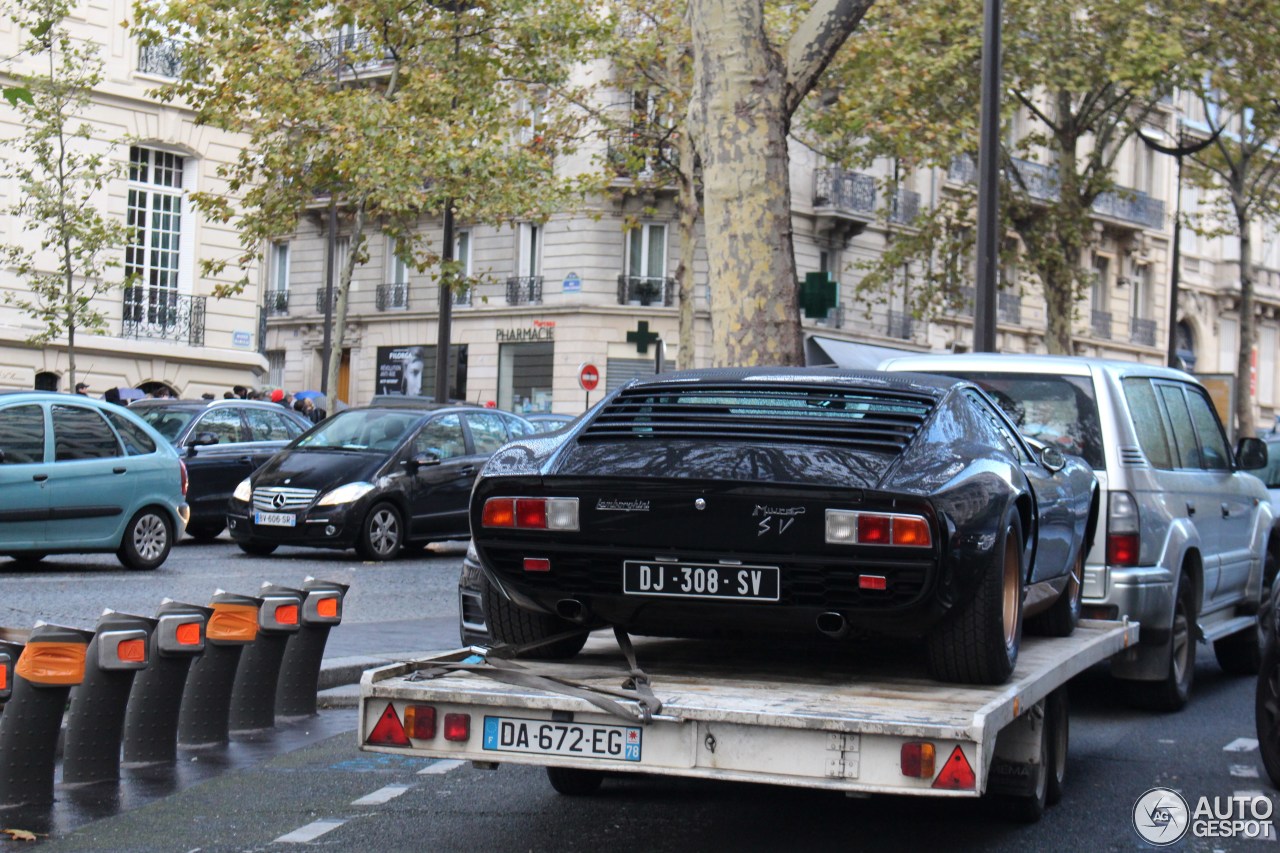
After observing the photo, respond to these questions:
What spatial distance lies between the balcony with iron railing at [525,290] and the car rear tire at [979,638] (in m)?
40.3

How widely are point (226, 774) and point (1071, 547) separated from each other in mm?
3705

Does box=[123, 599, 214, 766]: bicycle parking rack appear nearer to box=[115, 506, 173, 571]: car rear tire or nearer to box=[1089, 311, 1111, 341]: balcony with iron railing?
box=[115, 506, 173, 571]: car rear tire

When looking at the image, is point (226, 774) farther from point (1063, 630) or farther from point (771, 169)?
point (771, 169)

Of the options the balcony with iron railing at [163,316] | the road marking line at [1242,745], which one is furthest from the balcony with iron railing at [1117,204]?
the road marking line at [1242,745]

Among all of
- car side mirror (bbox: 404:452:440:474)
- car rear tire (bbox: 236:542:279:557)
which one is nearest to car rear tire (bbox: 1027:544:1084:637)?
car side mirror (bbox: 404:452:440:474)

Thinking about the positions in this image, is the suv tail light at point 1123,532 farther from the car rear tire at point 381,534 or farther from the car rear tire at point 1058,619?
the car rear tire at point 381,534

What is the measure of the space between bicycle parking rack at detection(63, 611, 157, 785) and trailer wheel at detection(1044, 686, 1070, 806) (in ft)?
11.3

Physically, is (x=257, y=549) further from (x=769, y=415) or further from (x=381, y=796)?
(x=769, y=415)

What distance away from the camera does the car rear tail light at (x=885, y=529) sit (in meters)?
5.41

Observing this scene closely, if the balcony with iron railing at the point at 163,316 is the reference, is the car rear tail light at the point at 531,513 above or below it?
below

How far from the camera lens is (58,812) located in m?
6.45

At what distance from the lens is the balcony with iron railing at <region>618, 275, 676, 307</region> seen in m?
45.2

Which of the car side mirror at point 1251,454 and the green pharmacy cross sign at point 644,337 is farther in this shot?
the green pharmacy cross sign at point 644,337

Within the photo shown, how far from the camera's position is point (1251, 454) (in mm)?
10641
